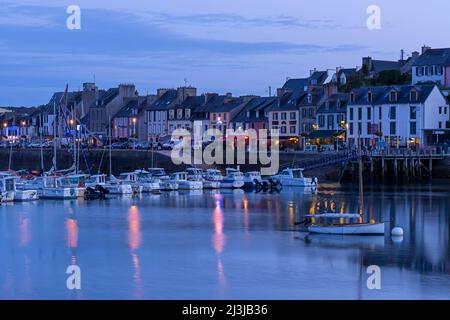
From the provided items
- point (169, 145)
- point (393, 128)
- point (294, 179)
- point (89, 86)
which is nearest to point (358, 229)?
point (294, 179)

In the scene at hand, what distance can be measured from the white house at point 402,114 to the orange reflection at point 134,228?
35599 mm

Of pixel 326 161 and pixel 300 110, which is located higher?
pixel 300 110

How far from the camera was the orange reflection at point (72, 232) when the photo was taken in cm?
4272

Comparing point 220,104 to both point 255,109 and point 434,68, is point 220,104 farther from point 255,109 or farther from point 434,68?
point 434,68

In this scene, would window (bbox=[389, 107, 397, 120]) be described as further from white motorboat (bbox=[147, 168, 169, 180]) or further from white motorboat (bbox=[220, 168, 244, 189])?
white motorboat (bbox=[147, 168, 169, 180])

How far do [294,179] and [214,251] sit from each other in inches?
1337

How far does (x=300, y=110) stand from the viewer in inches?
3969

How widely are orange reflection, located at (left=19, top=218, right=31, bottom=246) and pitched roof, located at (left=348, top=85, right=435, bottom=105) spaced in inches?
1775

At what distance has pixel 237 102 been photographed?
11000 centimetres

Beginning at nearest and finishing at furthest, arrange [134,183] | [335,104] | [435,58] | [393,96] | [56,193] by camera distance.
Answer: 1. [56,193]
2. [134,183]
3. [393,96]
4. [335,104]
5. [435,58]

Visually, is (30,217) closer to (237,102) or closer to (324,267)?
(324,267)

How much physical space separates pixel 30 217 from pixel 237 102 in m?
59.4

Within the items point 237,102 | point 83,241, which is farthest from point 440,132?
point 83,241
